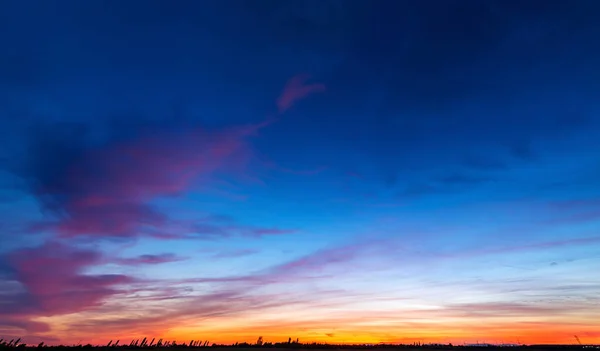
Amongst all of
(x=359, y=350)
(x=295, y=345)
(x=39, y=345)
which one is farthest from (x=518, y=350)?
(x=39, y=345)

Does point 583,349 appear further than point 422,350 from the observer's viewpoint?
Yes

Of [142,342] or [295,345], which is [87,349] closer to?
[142,342]

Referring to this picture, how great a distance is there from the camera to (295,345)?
109 meters

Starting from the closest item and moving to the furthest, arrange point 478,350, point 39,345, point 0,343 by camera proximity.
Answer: point 0,343, point 39,345, point 478,350

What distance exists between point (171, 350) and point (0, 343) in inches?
1310

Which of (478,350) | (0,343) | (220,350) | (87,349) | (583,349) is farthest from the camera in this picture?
(583,349)

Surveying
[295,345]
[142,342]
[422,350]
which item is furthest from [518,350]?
[142,342]

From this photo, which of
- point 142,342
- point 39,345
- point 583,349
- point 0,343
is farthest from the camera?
point 583,349

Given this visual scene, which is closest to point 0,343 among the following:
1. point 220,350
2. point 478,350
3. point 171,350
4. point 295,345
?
point 171,350

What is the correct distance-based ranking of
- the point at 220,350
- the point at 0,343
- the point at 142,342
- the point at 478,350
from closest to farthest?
1. the point at 0,343
2. the point at 220,350
3. the point at 142,342
4. the point at 478,350

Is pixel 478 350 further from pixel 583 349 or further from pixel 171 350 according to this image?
pixel 171 350

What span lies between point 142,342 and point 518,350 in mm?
97911

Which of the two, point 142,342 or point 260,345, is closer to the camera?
point 142,342

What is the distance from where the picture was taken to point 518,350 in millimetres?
103812
